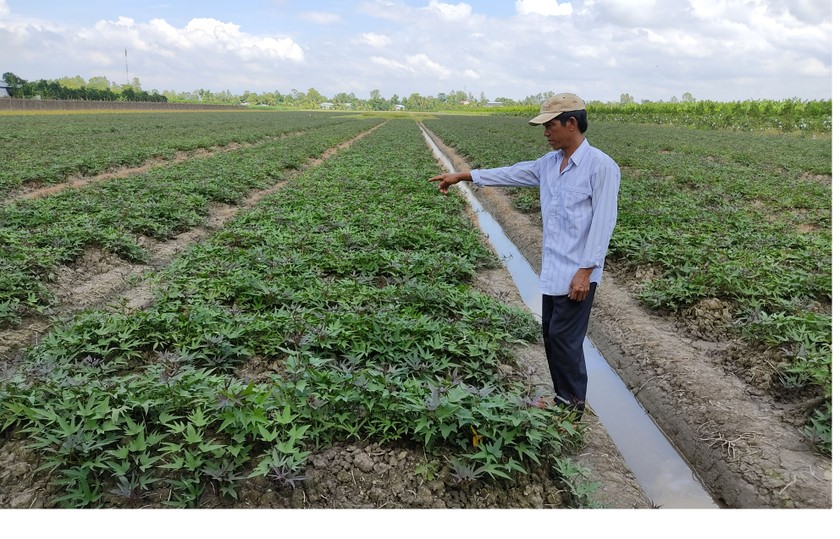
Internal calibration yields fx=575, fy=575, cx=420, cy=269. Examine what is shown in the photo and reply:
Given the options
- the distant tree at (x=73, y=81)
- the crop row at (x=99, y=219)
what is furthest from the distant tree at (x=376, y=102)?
the crop row at (x=99, y=219)

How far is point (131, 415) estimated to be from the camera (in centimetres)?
308

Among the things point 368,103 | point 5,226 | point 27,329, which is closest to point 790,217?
point 27,329

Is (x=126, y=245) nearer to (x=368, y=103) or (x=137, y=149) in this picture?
(x=137, y=149)

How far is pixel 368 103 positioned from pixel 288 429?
13932 cm

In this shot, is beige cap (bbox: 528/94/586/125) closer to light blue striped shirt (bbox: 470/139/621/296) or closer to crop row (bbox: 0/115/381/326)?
light blue striped shirt (bbox: 470/139/621/296)

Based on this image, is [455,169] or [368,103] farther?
[368,103]

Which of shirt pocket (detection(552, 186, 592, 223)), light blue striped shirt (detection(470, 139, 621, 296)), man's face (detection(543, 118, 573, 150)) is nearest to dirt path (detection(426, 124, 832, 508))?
light blue striped shirt (detection(470, 139, 621, 296))

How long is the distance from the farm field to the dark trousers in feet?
0.90

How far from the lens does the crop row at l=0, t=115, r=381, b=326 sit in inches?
216

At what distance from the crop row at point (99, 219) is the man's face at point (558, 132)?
4618 mm

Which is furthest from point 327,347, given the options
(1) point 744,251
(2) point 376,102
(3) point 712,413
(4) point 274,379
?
(2) point 376,102

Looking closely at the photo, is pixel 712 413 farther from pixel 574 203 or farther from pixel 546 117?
pixel 546 117

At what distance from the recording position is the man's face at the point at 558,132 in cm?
318

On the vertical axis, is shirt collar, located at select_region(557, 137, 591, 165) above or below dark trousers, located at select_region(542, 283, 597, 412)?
above
